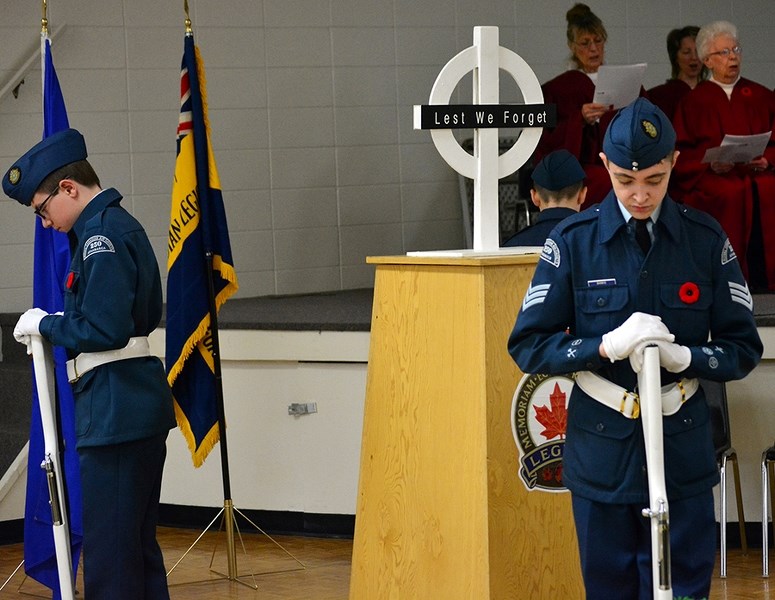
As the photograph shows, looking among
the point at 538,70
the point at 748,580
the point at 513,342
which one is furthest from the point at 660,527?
the point at 538,70

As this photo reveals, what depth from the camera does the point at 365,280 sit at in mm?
7297

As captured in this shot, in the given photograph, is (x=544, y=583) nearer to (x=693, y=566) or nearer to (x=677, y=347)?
(x=693, y=566)

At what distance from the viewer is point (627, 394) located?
2.63 m

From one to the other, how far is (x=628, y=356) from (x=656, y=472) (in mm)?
228

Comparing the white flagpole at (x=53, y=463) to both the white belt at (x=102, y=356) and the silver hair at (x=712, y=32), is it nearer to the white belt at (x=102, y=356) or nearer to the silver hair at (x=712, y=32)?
the white belt at (x=102, y=356)

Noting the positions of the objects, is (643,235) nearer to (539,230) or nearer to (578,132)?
(539,230)

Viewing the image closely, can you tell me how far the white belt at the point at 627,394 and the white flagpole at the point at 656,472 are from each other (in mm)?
46

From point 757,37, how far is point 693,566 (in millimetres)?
6209

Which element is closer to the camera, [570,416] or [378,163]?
[570,416]

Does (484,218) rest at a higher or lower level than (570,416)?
higher

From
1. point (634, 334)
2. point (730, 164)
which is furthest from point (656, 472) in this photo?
point (730, 164)

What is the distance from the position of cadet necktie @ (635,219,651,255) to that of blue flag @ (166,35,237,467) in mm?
2440

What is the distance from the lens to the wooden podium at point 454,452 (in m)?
3.29

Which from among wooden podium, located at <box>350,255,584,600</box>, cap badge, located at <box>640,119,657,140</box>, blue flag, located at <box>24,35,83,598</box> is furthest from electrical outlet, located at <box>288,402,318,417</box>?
cap badge, located at <box>640,119,657,140</box>
